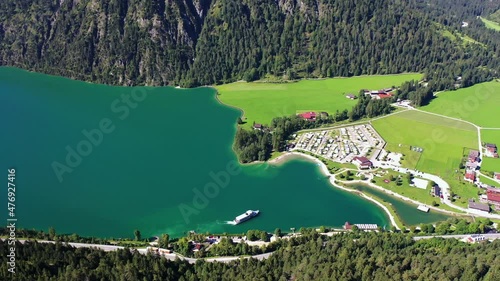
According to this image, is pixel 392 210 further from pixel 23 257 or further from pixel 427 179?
pixel 23 257

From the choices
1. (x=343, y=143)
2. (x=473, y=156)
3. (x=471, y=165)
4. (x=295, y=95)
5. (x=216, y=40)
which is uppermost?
(x=216, y=40)

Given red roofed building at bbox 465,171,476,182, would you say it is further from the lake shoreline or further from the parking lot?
the lake shoreline

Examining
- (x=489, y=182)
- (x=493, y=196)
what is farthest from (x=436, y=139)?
(x=493, y=196)

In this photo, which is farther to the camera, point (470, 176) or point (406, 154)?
point (406, 154)

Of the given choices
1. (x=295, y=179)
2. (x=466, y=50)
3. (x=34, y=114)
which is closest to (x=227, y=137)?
(x=295, y=179)

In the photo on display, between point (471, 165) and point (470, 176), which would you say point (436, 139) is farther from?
point (470, 176)

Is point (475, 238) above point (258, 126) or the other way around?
the other way around

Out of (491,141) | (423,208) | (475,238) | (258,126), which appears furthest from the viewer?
(258,126)
